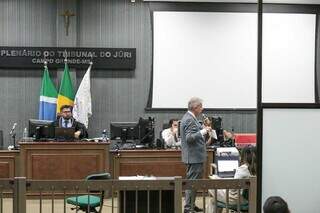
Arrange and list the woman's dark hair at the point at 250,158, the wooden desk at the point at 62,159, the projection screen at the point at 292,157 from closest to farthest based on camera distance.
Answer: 1. the projection screen at the point at 292,157
2. the woman's dark hair at the point at 250,158
3. the wooden desk at the point at 62,159

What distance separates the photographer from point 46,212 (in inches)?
308

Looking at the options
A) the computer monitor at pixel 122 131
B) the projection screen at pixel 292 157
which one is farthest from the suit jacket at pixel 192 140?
the projection screen at pixel 292 157

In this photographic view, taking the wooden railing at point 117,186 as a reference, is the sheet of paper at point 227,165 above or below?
below

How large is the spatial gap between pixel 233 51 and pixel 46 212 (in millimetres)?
5501

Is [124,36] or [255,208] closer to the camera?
[255,208]

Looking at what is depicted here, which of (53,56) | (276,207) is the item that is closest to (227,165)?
(276,207)

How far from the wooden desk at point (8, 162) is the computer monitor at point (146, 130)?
80.6 inches

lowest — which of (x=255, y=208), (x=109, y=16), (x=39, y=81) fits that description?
(x=255, y=208)

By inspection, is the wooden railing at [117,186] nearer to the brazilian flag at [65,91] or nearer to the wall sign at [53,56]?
the brazilian flag at [65,91]

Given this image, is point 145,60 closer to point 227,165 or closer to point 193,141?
point 193,141

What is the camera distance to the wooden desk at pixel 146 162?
871 cm

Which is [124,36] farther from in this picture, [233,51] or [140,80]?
[233,51]

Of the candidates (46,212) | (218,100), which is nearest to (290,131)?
(46,212)

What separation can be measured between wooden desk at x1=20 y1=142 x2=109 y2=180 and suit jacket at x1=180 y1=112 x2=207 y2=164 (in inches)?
76.6
